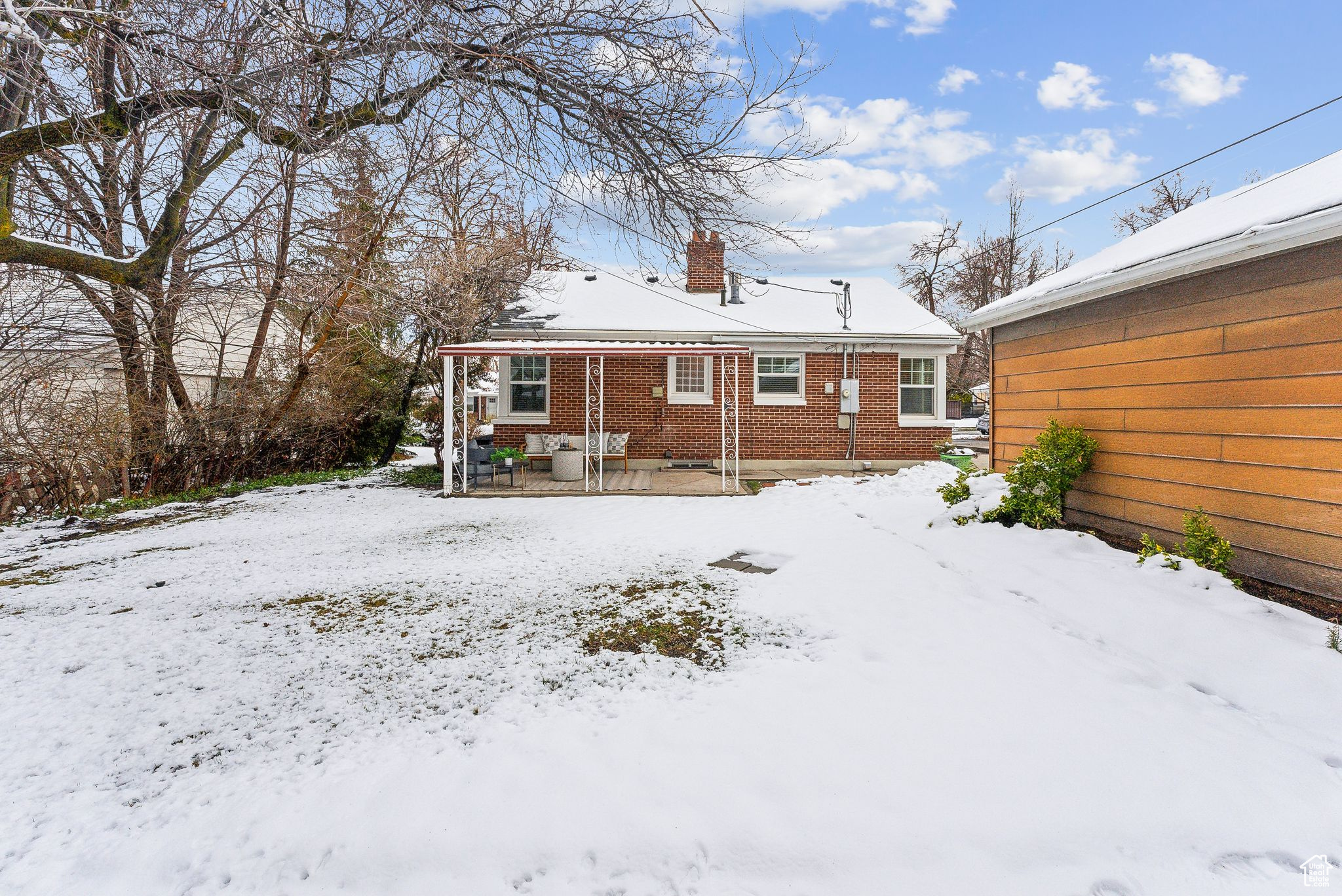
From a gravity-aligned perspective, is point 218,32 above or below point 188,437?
above

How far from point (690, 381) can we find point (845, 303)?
4278mm

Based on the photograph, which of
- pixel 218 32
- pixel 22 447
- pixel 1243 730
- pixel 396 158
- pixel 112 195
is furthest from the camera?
pixel 22 447

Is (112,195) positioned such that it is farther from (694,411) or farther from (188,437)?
(694,411)

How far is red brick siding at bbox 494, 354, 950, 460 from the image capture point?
504 inches

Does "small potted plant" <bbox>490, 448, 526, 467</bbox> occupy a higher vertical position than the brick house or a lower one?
lower

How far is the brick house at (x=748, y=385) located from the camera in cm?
1261

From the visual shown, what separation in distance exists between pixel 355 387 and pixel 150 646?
10.0 m

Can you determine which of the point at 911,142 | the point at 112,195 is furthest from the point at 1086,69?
the point at 112,195

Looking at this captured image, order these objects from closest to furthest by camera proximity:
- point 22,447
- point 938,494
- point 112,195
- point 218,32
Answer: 1. point 218,32
2. point 112,195
3. point 22,447
4. point 938,494

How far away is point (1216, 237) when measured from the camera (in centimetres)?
461

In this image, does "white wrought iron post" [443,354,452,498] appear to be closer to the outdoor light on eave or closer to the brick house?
the brick house

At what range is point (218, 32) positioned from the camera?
12.5 feet

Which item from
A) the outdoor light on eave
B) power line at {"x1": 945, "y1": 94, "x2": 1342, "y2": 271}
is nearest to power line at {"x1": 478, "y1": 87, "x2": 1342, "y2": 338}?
power line at {"x1": 945, "y1": 94, "x2": 1342, "y2": 271}

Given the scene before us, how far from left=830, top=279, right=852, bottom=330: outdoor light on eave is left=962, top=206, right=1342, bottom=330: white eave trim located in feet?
21.8
